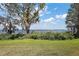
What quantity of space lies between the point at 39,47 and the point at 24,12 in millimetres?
330

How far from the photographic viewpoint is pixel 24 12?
6.64 ft

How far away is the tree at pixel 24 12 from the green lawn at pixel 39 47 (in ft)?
0.44

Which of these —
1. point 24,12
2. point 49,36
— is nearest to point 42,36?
point 49,36

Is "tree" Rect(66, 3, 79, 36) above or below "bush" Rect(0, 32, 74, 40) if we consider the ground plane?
above

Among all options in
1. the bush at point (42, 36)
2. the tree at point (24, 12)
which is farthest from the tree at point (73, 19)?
the tree at point (24, 12)

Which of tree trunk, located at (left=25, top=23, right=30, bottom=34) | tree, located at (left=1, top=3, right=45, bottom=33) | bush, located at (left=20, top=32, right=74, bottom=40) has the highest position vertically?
tree, located at (left=1, top=3, right=45, bottom=33)

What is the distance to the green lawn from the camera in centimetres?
199

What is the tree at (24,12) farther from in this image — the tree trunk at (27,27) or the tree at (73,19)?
the tree at (73,19)

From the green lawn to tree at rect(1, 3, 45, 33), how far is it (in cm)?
14

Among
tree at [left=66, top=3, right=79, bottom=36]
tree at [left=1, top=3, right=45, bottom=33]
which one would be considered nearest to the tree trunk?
tree at [left=1, top=3, right=45, bottom=33]

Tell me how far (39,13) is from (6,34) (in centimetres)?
34

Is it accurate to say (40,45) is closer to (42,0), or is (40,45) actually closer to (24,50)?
(24,50)

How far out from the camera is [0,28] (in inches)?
78.5

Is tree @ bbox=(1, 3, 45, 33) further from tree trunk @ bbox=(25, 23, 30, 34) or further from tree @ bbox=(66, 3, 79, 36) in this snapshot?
tree @ bbox=(66, 3, 79, 36)
